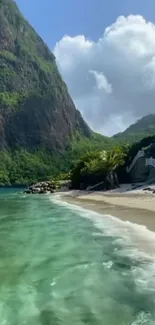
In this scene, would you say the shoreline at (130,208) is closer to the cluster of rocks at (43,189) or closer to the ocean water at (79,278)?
the ocean water at (79,278)

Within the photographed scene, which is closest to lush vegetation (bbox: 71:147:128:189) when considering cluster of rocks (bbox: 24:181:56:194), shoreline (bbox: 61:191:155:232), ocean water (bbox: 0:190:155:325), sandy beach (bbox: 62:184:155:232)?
cluster of rocks (bbox: 24:181:56:194)

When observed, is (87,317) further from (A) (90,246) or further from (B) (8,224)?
(B) (8,224)

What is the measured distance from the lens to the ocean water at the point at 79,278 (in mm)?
11523

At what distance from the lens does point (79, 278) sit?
1545 centimetres

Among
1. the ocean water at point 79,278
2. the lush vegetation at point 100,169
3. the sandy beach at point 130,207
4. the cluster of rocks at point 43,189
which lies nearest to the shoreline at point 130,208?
the sandy beach at point 130,207

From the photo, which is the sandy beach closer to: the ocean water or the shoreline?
the shoreline

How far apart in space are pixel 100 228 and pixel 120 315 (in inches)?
679

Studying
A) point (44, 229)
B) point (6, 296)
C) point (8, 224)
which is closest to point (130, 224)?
point (44, 229)

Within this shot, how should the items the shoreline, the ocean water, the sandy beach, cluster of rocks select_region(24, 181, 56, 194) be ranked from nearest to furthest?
the ocean water
the shoreline
the sandy beach
cluster of rocks select_region(24, 181, 56, 194)

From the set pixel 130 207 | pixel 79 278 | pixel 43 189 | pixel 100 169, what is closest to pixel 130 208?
pixel 130 207

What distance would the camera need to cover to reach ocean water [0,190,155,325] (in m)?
11.5

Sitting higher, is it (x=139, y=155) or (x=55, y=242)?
(x=139, y=155)

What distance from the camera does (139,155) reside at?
9150cm

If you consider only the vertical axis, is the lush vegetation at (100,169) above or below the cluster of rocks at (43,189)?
above
